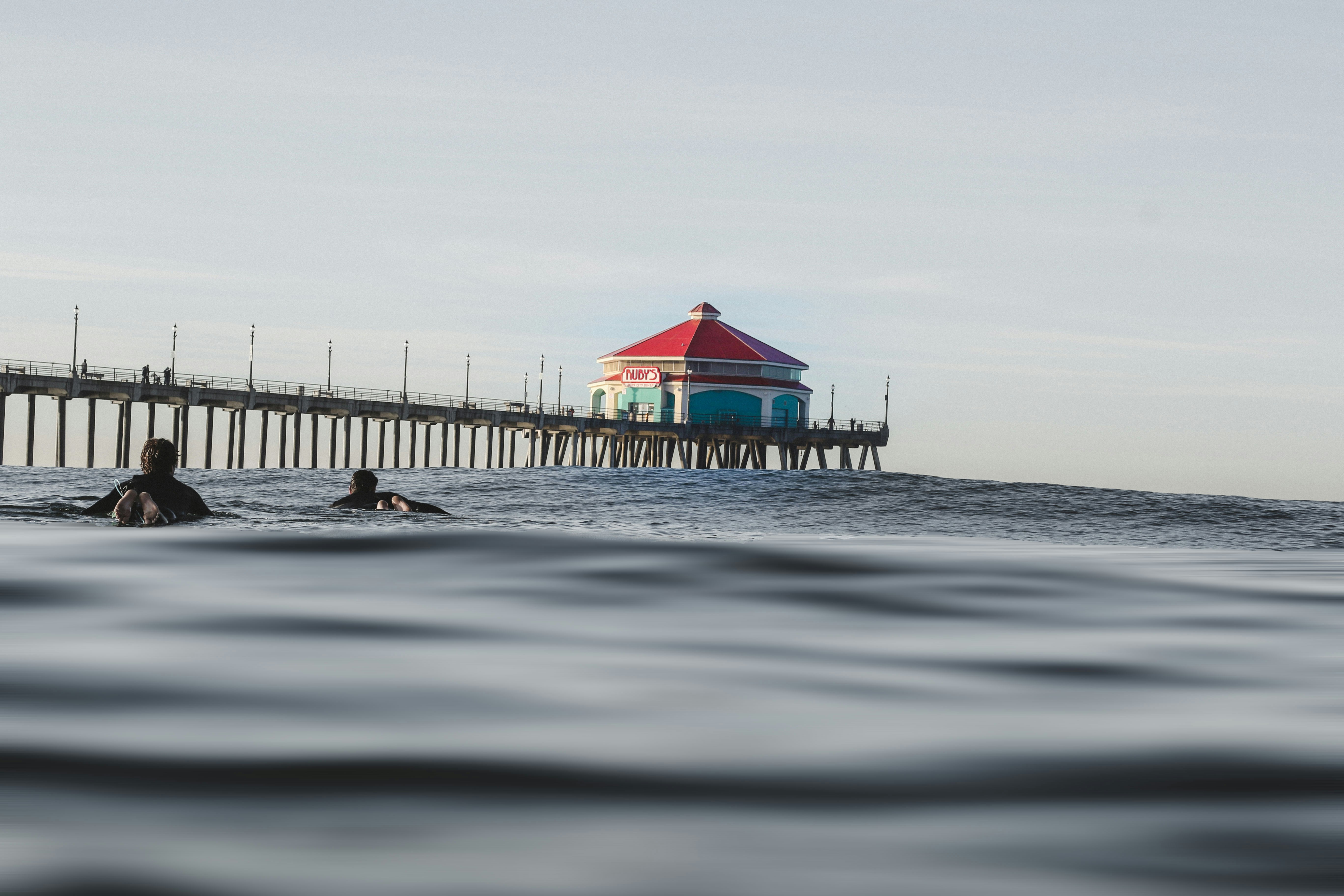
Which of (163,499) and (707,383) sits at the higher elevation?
(707,383)

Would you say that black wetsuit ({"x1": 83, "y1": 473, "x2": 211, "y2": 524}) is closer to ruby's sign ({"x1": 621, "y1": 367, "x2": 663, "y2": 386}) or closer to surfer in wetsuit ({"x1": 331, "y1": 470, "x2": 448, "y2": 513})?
surfer in wetsuit ({"x1": 331, "y1": 470, "x2": 448, "y2": 513})

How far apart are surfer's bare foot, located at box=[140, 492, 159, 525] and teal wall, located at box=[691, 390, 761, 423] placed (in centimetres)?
6261

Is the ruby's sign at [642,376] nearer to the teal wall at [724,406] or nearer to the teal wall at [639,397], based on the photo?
the teal wall at [639,397]

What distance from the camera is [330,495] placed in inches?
1046

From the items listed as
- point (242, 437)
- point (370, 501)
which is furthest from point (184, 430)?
point (370, 501)

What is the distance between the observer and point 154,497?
10781mm

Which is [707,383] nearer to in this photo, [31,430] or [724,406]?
[724,406]

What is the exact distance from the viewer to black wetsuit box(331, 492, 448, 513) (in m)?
14.2

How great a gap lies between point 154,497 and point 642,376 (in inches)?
2504

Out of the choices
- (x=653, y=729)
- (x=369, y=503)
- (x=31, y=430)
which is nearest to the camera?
(x=653, y=729)

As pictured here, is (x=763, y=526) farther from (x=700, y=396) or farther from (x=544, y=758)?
(x=700, y=396)

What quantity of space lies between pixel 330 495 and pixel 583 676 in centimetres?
2343

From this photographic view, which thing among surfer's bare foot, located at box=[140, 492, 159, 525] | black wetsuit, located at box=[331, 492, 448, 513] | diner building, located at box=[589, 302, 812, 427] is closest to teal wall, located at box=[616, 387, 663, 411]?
diner building, located at box=[589, 302, 812, 427]

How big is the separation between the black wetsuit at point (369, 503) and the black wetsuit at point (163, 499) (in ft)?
8.47
